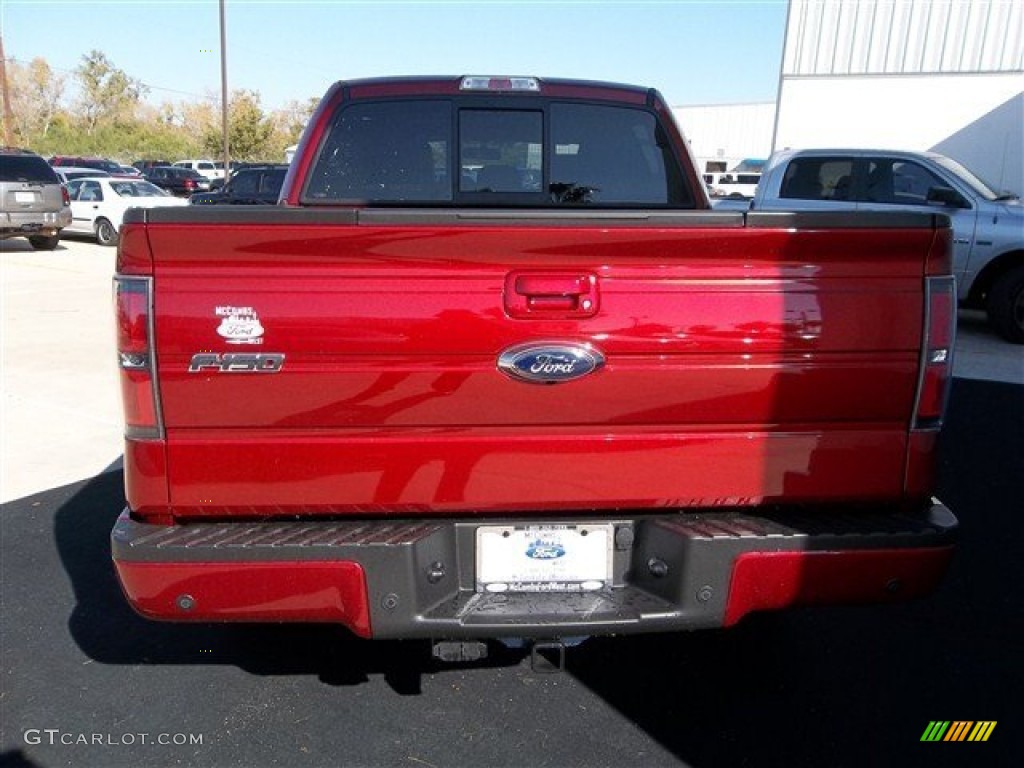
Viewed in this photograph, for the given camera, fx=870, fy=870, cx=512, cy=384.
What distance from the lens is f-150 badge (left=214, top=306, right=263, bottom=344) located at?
2127 mm

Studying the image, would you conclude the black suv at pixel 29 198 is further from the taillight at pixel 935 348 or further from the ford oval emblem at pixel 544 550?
the taillight at pixel 935 348

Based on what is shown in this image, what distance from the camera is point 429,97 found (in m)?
3.77

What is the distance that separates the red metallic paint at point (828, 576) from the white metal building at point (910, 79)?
1416 cm

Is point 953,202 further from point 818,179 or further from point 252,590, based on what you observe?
point 252,590

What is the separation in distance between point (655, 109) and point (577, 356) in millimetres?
2188

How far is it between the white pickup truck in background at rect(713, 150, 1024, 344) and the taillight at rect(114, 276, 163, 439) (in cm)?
777

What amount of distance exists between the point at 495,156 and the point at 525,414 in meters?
1.91

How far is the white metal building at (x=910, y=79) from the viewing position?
1478 cm

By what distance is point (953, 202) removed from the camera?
30.2 ft

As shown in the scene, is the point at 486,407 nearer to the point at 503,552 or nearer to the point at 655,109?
the point at 503,552

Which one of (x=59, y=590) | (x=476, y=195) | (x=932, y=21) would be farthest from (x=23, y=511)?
(x=932, y=21)

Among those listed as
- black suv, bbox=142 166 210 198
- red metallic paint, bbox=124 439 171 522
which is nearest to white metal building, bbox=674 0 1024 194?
red metallic paint, bbox=124 439 171 522

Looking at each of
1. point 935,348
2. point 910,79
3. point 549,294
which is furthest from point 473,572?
point 910,79

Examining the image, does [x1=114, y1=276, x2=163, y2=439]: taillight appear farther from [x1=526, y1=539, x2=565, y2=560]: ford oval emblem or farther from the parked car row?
the parked car row
